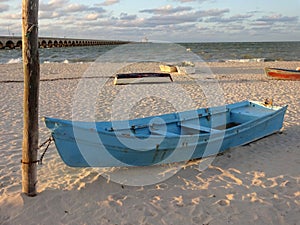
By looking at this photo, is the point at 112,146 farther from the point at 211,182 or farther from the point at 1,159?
the point at 1,159

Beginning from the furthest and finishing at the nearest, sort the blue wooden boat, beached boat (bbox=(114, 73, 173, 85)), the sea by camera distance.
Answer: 1. the sea
2. beached boat (bbox=(114, 73, 173, 85))
3. the blue wooden boat

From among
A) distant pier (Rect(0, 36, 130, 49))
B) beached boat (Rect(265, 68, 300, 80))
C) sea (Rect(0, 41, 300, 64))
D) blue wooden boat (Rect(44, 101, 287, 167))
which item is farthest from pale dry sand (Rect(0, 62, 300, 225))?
distant pier (Rect(0, 36, 130, 49))

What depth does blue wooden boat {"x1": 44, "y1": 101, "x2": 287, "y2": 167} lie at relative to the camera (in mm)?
4500

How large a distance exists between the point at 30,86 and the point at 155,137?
2004 mm

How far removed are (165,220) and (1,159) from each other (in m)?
3.44

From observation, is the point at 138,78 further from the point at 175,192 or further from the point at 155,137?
the point at 175,192

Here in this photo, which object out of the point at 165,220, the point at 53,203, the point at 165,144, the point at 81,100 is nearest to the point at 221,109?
the point at 165,144

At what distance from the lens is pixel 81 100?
11.6 m

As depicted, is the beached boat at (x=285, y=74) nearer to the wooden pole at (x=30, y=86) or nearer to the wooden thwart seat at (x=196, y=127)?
the wooden thwart seat at (x=196, y=127)

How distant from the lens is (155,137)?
4984mm

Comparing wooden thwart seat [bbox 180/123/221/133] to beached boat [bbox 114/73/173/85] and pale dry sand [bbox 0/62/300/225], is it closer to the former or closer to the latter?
pale dry sand [bbox 0/62/300/225]

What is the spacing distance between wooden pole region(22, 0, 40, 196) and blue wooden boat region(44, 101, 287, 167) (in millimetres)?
286

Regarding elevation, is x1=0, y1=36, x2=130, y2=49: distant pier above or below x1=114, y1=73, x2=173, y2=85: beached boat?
above

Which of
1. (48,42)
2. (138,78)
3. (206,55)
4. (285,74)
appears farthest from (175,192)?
(48,42)
